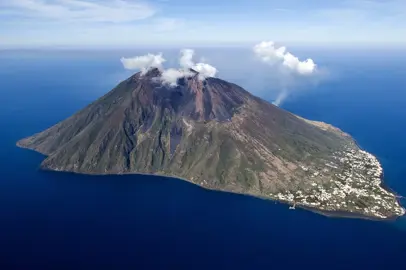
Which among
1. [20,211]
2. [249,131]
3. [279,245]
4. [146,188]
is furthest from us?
[249,131]

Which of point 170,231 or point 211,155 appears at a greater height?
point 211,155

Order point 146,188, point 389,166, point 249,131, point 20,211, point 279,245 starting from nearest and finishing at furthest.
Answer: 1. point 279,245
2. point 20,211
3. point 146,188
4. point 389,166
5. point 249,131

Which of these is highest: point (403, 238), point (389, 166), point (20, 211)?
point (389, 166)

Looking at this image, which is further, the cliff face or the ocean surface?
the cliff face

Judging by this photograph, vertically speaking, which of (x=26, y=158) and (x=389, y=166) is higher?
(x=389, y=166)

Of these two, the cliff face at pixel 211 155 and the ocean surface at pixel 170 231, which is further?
the cliff face at pixel 211 155

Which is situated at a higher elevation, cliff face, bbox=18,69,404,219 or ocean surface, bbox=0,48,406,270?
cliff face, bbox=18,69,404,219

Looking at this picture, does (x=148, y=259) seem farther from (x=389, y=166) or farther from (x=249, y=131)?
(x=389, y=166)

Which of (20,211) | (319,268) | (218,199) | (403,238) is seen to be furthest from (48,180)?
(403,238)

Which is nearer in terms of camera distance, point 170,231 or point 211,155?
point 170,231

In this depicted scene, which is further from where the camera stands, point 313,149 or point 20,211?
point 313,149

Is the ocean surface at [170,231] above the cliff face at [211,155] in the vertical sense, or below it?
below
